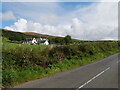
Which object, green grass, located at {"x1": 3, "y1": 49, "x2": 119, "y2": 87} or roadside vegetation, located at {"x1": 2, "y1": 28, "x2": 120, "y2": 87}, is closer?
green grass, located at {"x1": 3, "y1": 49, "x2": 119, "y2": 87}

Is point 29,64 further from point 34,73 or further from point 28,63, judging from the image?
point 34,73

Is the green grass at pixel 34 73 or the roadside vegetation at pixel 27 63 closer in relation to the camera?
the green grass at pixel 34 73

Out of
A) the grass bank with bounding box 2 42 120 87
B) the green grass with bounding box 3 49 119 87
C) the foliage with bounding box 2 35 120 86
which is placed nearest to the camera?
the green grass with bounding box 3 49 119 87

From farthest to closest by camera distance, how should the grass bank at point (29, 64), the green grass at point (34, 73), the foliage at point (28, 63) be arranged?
Result: the foliage at point (28, 63) < the grass bank at point (29, 64) < the green grass at point (34, 73)

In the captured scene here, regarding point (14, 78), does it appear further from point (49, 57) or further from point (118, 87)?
point (118, 87)

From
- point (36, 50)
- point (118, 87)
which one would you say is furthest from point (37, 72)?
point (118, 87)

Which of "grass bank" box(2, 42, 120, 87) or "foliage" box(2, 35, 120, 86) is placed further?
"foliage" box(2, 35, 120, 86)

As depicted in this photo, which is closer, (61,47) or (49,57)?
(49,57)

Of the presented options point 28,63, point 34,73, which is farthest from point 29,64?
point 34,73

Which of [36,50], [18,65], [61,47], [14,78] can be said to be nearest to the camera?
[14,78]

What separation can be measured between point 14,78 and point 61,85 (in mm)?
2809

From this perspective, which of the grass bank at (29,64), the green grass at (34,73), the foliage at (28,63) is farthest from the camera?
the foliage at (28,63)

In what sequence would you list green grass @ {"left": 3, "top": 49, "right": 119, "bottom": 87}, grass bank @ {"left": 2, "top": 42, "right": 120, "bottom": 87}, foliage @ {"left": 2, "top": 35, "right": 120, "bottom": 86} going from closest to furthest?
green grass @ {"left": 3, "top": 49, "right": 119, "bottom": 87}
grass bank @ {"left": 2, "top": 42, "right": 120, "bottom": 87}
foliage @ {"left": 2, "top": 35, "right": 120, "bottom": 86}

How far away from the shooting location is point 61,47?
43.2ft
